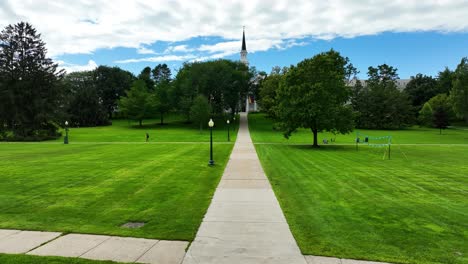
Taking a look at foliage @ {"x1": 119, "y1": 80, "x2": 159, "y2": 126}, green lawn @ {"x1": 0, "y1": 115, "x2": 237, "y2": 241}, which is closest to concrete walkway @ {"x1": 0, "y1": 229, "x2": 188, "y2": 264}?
green lawn @ {"x1": 0, "y1": 115, "x2": 237, "y2": 241}

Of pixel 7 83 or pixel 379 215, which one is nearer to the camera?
pixel 379 215

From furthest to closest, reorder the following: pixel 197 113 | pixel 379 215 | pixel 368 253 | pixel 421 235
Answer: pixel 197 113, pixel 379 215, pixel 421 235, pixel 368 253

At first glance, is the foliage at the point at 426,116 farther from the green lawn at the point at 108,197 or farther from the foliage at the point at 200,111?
the green lawn at the point at 108,197

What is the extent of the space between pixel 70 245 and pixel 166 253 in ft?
6.65

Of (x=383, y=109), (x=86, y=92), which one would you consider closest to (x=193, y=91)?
(x=86, y=92)

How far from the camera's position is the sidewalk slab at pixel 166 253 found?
550 centimetres

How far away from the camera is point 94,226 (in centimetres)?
749

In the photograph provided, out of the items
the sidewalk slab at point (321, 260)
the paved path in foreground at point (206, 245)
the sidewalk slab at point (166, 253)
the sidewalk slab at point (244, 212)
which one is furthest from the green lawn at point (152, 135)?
the sidewalk slab at point (321, 260)

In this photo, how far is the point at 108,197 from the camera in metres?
10.6

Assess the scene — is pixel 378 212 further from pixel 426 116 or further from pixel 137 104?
pixel 426 116

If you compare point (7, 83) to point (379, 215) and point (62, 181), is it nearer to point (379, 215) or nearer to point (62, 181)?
point (62, 181)

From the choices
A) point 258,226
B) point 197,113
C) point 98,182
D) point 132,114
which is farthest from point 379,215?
point 132,114

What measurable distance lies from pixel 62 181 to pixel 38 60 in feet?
146

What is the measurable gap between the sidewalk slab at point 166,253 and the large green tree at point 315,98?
24752 mm
